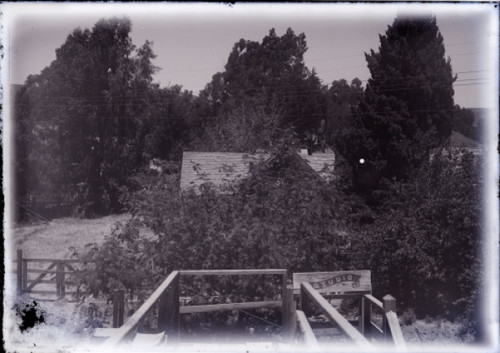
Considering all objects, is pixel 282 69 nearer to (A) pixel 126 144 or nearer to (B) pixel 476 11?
(A) pixel 126 144

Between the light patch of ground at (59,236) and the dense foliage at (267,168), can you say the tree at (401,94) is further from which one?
the light patch of ground at (59,236)

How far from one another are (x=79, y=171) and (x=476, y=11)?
1303 inches

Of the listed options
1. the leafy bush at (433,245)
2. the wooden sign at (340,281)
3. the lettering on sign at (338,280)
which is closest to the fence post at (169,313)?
the wooden sign at (340,281)

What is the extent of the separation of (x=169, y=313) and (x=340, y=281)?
2.56 meters

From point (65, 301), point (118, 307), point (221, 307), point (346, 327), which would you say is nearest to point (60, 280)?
point (65, 301)

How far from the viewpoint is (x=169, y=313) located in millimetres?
5988

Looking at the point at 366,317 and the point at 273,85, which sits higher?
the point at 273,85

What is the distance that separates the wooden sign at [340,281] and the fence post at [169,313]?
1837 mm

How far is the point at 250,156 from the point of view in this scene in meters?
11.6

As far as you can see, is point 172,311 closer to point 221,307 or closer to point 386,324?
point 221,307

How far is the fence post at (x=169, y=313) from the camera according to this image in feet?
19.1

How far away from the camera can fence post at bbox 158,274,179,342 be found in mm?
5820

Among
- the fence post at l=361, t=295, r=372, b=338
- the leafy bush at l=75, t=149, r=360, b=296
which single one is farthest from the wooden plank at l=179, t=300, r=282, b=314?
the leafy bush at l=75, t=149, r=360, b=296

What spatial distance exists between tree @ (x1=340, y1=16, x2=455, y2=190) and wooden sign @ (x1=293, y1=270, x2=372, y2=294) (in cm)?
1711
